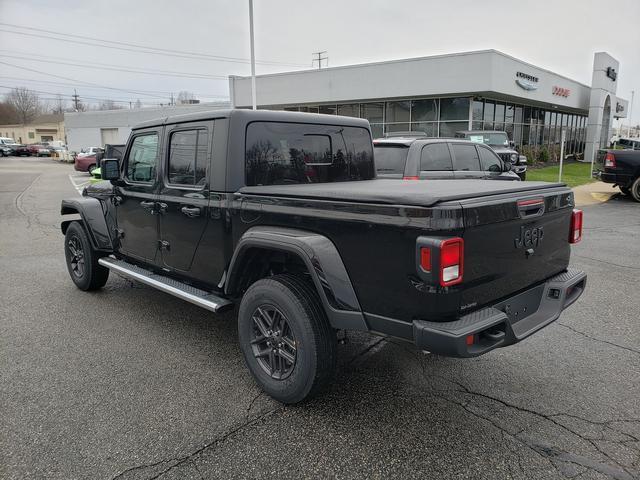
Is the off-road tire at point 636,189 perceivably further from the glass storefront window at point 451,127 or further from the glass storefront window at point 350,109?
the glass storefront window at point 350,109

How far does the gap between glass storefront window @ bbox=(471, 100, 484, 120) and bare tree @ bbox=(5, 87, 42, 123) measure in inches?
4407

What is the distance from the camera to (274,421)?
10.2ft

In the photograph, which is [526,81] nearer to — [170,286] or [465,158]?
[465,158]

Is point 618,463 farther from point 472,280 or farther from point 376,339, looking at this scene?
point 376,339

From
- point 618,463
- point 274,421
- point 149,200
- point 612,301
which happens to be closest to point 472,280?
point 618,463

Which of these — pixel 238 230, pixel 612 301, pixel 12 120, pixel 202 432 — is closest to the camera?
pixel 202 432

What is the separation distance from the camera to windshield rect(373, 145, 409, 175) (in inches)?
306

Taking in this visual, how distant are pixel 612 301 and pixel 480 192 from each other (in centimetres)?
360

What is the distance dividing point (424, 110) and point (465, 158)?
16535 mm

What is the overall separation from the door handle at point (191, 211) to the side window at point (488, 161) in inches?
267

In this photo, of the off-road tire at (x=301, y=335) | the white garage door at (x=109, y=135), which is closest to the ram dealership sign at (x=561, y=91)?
the off-road tire at (x=301, y=335)

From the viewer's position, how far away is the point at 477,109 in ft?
77.7

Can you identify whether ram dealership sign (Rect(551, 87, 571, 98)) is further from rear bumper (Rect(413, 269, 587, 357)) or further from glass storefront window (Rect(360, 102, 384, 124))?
rear bumper (Rect(413, 269, 587, 357))

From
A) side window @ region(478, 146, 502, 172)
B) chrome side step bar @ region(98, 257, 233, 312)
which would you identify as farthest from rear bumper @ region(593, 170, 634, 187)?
chrome side step bar @ region(98, 257, 233, 312)
